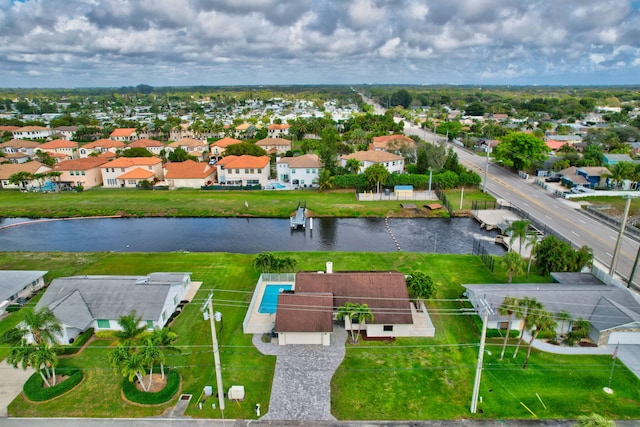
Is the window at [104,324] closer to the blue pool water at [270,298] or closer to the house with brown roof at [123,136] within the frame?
the blue pool water at [270,298]

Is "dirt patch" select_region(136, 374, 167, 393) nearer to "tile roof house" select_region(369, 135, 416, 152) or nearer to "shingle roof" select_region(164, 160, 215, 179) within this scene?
"shingle roof" select_region(164, 160, 215, 179)

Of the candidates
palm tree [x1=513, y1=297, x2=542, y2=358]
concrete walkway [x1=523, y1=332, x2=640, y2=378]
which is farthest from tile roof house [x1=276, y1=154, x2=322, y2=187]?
palm tree [x1=513, y1=297, x2=542, y2=358]

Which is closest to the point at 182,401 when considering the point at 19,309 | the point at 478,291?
the point at 19,309

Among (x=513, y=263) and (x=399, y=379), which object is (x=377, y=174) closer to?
(x=513, y=263)

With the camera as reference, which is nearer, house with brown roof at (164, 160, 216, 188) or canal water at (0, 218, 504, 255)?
canal water at (0, 218, 504, 255)

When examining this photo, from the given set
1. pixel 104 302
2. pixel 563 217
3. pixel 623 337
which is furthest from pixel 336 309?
pixel 563 217

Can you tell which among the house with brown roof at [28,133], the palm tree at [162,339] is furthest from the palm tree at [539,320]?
the house with brown roof at [28,133]
